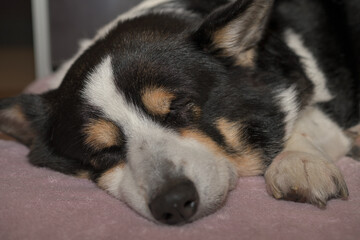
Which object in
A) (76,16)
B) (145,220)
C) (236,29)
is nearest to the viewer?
(145,220)

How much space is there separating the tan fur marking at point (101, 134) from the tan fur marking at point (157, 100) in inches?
6.3

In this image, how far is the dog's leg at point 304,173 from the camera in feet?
5.59

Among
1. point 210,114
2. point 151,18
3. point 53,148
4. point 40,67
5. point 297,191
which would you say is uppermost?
point 151,18

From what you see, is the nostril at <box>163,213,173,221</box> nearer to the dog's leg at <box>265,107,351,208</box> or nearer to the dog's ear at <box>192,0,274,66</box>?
the dog's leg at <box>265,107,351,208</box>

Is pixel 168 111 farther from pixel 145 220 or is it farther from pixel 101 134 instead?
pixel 145 220

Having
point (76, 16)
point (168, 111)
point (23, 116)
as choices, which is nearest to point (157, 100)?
point (168, 111)

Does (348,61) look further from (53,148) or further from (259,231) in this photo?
(53,148)

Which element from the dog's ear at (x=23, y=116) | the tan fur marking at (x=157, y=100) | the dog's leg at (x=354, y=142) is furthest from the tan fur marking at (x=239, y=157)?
the dog's ear at (x=23, y=116)

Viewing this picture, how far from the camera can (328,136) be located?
2262mm

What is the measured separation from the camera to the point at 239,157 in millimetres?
1938

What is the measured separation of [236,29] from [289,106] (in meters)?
0.42

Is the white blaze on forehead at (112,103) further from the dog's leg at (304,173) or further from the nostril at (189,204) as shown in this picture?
the dog's leg at (304,173)

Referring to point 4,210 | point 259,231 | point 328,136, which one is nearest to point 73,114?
point 4,210

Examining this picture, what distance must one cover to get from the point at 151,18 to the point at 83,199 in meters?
0.95
